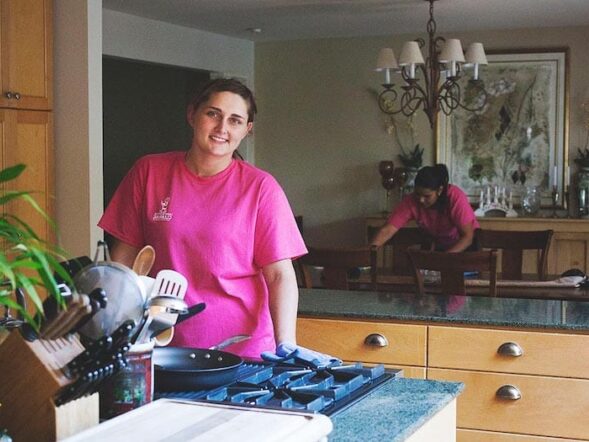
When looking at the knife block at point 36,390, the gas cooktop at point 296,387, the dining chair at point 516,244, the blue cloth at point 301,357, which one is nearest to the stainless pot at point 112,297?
the knife block at point 36,390

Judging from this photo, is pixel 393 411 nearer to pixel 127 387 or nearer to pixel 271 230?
pixel 127 387

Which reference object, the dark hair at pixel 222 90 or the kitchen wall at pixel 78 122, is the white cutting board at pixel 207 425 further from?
the kitchen wall at pixel 78 122

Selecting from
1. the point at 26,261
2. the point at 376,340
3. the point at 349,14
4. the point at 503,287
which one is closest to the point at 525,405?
the point at 376,340

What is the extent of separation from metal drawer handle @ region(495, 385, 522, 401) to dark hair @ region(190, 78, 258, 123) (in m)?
1.19

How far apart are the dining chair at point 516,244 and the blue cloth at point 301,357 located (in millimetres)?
3178

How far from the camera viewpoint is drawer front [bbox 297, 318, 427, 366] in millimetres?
3143

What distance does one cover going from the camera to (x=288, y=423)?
5.23 feet

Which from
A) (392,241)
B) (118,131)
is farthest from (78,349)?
(118,131)

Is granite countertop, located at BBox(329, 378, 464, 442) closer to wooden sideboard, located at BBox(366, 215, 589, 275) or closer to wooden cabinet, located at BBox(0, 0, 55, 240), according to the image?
wooden cabinet, located at BBox(0, 0, 55, 240)

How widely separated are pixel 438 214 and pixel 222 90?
11.0 feet

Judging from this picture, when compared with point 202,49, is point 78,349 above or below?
below

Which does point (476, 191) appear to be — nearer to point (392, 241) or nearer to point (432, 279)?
point (392, 241)

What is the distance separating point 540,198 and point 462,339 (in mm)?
4740

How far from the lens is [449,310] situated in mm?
3240
